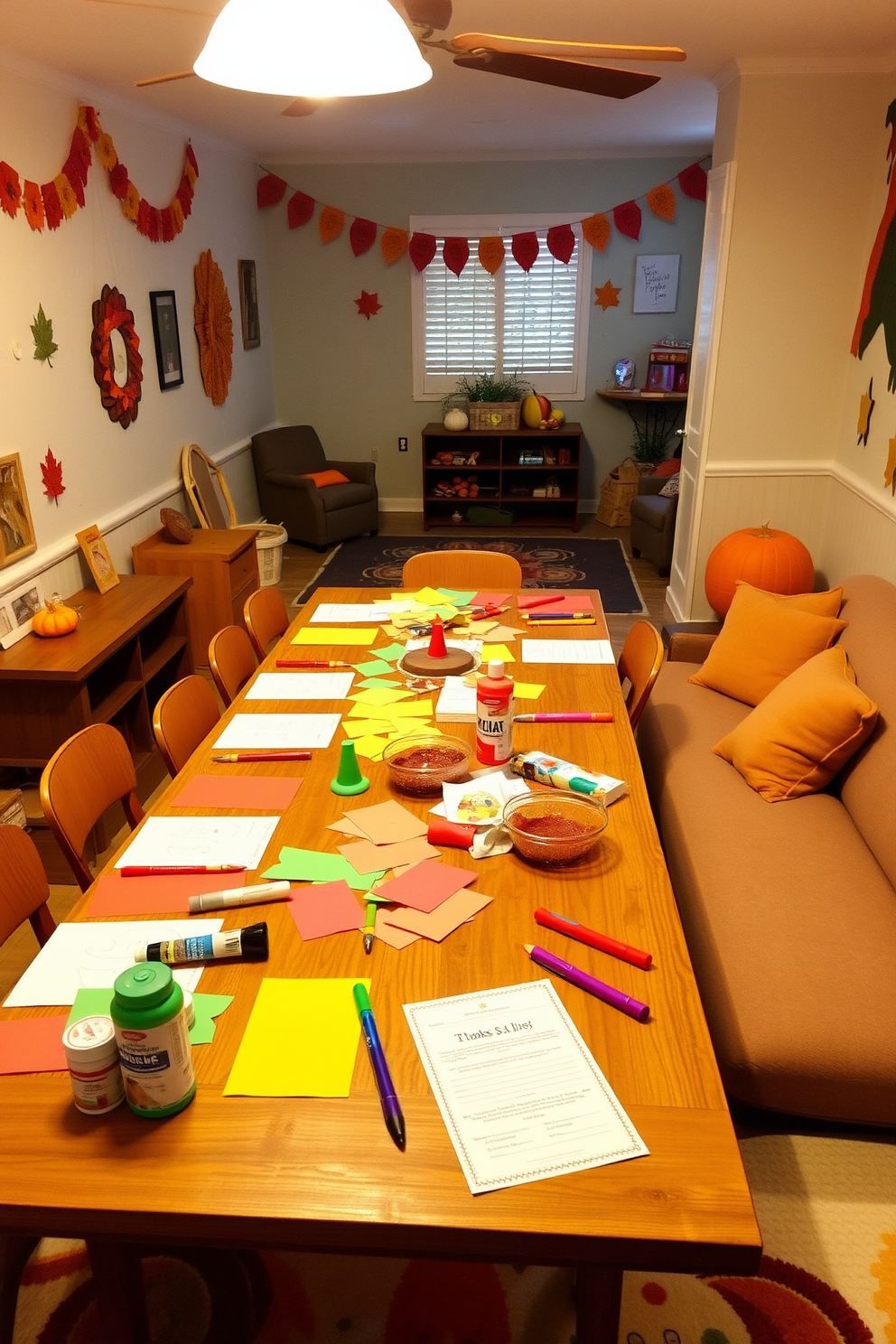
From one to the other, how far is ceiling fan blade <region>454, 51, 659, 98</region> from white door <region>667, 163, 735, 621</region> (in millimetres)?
2306

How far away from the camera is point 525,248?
675cm

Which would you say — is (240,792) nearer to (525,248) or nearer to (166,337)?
(166,337)

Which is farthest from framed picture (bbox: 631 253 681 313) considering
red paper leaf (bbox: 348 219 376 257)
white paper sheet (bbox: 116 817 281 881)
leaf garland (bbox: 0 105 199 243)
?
white paper sheet (bbox: 116 817 281 881)

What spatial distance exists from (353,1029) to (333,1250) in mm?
276

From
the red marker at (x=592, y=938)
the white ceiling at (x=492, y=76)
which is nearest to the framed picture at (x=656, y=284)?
the white ceiling at (x=492, y=76)

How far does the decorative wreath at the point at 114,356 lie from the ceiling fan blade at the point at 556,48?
8.83 feet

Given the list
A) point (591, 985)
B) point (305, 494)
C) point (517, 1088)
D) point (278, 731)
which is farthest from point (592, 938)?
point (305, 494)

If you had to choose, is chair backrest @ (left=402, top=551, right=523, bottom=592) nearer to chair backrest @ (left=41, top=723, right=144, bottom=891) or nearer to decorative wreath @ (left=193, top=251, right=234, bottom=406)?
chair backrest @ (left=41, top=723, right=144, bottom=891)

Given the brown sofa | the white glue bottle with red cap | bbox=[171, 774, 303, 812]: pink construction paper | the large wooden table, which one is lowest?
the brown sofa

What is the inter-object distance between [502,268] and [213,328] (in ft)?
7.87

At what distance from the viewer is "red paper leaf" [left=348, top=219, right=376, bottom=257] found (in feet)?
22.4

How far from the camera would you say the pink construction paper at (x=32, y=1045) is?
1.21 m

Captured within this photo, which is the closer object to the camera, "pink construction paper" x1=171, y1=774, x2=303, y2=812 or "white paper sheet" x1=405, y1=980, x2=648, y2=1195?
"white paper sheet" x1=405, y1=980, x2=648, y2=1195

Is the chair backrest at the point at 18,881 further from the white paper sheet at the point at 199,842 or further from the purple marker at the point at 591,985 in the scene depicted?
the purple marker at the point at 591,985
